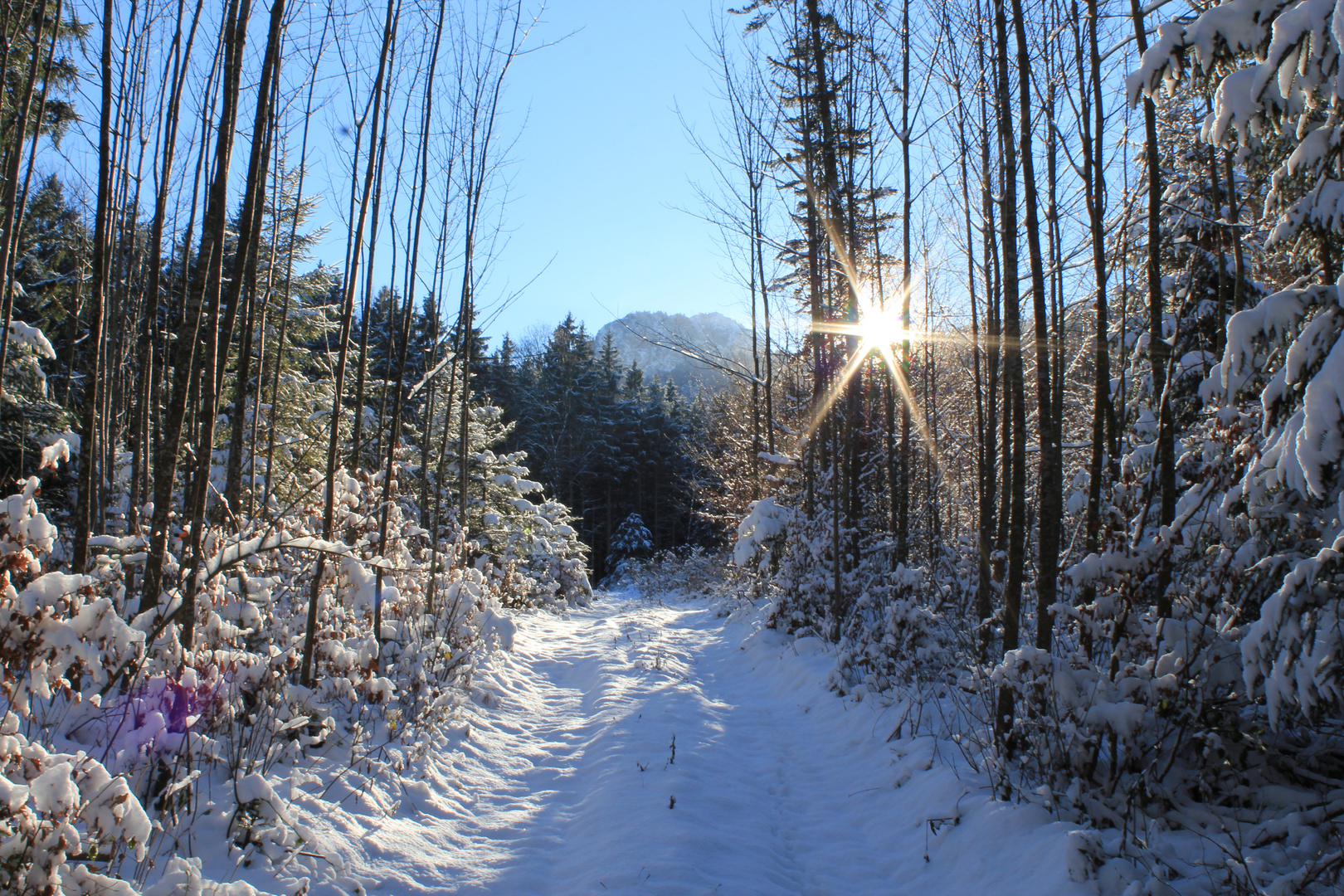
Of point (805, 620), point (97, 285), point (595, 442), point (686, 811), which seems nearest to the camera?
point (97, 285)

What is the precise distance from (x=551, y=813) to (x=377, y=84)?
21.0 ft

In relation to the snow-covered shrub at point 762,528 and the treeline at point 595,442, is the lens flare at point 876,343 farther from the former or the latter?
the treeline at point 595,442

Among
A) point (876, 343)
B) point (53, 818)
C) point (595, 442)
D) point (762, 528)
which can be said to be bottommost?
point (53, 818)

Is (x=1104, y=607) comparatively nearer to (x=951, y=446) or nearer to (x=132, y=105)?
(x=132, y=105)

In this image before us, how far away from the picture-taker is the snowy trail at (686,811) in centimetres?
358

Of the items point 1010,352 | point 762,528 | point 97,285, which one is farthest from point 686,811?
point 762,528

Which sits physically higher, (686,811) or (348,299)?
(348,299)

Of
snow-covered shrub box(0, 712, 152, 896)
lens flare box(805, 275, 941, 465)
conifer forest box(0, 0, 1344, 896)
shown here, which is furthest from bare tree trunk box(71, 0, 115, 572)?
lens flare box(805, 275, 941, 465)

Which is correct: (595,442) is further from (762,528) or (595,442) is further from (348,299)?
(348,299)

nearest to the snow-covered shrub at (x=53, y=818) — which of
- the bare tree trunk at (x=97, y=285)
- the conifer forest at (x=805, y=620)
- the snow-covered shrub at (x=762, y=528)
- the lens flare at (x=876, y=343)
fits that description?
the conifer forest at (x=805, y=620)

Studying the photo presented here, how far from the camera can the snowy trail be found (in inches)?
141

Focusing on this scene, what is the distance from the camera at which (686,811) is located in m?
4.32

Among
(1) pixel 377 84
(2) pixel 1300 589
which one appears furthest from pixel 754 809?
(1) pixel 377 84

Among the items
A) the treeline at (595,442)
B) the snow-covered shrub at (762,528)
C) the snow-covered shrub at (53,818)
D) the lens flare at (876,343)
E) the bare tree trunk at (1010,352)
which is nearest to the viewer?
the snow-covered shrub at (53,818)
